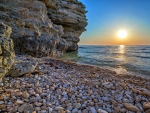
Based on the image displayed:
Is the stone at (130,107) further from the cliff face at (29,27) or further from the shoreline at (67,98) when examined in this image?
the cliff face at (29,27)

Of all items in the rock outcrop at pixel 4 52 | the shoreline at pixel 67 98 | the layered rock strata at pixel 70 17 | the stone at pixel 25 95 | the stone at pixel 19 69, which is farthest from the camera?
the layered rock strata at pixel 70 17

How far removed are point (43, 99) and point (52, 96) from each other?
28 cm

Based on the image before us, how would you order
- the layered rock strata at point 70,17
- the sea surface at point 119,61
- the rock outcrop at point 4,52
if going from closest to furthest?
the rock outcrop at point 4,52
the sea surface at point 119,61
the layered rock strata at point 70,17

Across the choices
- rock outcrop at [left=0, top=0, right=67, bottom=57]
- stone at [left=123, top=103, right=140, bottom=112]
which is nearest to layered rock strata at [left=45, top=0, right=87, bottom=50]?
rock outcrop at [left=0, top=0, right=67, bottom=57]

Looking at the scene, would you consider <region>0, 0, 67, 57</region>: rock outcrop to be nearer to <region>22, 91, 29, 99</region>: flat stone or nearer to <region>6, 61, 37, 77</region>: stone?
<region>6, 61, 37, 77</region>: stone

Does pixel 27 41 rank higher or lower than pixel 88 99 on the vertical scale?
higher

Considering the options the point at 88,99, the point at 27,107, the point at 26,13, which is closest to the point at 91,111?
the point at 88,99

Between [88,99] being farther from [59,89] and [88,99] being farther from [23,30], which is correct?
[23,30]

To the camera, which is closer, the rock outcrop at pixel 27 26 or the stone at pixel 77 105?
the stone at pixel 77 105

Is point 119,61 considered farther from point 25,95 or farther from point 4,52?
point 4,52

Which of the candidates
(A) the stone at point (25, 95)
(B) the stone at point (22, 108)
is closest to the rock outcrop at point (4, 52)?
(A) the stone at point (25, 95)

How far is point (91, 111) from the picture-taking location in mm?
2459

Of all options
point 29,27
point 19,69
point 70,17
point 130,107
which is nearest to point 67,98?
point 130,107

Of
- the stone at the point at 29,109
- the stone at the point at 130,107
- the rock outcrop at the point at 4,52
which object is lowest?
the stone at the point at 130,107
